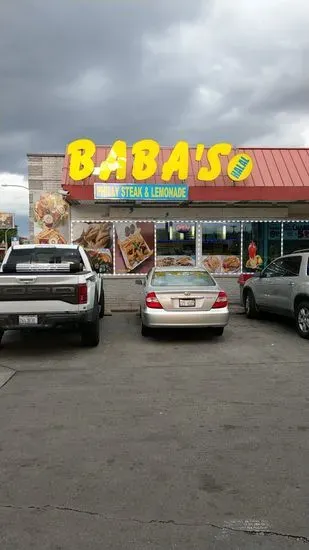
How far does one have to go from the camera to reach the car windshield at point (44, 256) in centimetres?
1034

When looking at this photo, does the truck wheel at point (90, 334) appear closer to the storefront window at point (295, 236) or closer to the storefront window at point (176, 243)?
the storefront window at point (176, 243)

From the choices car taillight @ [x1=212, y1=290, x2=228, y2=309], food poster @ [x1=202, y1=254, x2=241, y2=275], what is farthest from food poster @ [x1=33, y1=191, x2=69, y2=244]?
car taillight @ [x1=212, y1=290, x2=228, y2=309]

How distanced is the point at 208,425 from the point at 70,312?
384 centimetres

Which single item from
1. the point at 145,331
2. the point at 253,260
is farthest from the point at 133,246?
the point at 145,331

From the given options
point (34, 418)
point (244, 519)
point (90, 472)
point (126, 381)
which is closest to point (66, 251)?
point (126, 381)

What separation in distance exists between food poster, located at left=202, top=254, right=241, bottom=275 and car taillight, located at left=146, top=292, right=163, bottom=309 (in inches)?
359

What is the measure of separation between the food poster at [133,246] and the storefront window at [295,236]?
506 centimetres

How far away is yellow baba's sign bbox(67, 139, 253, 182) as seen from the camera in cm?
1581

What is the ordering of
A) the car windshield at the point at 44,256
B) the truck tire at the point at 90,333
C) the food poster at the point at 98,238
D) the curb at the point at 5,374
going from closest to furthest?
the curb at the point at 5,374, the truck tire at the point at 90,333, the car windshield at the point at 44,256, the food poster at the point at 98,238

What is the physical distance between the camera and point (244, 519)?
3.17 meters

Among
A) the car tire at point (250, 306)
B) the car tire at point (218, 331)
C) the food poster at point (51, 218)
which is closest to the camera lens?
the car tire at point (218, 331)

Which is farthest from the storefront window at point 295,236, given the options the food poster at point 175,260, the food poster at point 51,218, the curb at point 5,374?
the curb at point 5,374

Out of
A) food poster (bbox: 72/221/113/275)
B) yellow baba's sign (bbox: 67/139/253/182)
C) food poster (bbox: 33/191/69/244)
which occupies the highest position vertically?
yellow baba's sign (bbox: 67/139/253/182)

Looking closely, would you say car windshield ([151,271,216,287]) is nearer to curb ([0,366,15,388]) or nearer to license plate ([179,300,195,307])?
license plate ([179,300,195,307])
